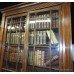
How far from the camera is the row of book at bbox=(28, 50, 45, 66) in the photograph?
1911 millimetres

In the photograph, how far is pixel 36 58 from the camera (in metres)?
1.94

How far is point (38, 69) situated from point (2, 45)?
0.80 meters

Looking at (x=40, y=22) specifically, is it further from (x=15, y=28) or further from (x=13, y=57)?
(x=13, y=57)

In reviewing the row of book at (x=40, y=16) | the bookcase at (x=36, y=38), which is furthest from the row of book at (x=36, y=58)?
the row of book at (x=40, y=16)

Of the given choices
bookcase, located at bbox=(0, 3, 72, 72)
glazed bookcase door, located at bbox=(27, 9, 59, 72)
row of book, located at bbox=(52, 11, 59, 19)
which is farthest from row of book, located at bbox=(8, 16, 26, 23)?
row of book, located at bbox=(52, 11, 59, 19)

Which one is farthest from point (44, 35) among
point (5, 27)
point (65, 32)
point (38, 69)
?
point (5, 27)

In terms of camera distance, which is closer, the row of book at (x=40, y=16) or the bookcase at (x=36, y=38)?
the bookcase at (x=36, y=38)

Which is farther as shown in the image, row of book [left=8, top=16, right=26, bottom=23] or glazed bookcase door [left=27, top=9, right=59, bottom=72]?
row of book [left=8, top=16, right=26, bottom=23]

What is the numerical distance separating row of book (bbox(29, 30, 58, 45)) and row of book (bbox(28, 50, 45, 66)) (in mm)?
154

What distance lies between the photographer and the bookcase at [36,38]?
1.74 m

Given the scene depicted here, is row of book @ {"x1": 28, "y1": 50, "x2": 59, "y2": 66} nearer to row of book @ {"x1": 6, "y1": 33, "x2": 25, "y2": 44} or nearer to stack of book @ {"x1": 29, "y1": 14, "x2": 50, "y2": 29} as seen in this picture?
row of book @ {"x1": 6, "y1": 33, "x2": 25, "y2": 44}

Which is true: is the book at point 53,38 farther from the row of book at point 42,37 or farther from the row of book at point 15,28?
the row of book at point 15,28

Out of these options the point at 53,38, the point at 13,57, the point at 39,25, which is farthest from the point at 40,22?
the point at 13,57

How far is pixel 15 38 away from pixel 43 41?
54cm
